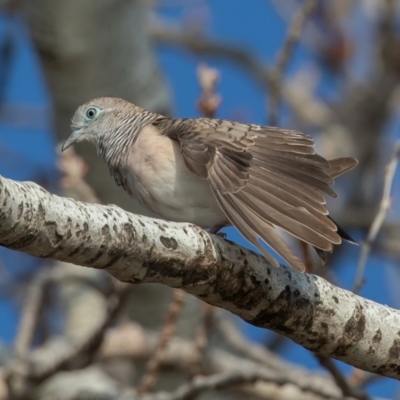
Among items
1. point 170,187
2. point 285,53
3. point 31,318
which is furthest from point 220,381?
point 285,53

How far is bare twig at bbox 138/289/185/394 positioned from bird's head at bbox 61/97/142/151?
0.95 meters

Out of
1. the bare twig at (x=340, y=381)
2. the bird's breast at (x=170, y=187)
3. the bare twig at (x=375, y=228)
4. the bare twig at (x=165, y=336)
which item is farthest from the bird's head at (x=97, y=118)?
the bare twig at (x=340, y=381)

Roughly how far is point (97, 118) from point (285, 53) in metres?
1.07

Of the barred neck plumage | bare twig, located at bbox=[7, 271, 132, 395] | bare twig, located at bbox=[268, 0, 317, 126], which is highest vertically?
bare twig, located at bbox=[268, 0, 317, 126]

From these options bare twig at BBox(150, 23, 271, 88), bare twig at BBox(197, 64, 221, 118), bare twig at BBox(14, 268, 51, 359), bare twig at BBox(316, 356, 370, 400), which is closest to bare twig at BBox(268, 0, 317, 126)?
bare twig at BBox(197, 64, 221, 118)

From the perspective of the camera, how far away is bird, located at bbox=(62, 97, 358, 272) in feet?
11.0

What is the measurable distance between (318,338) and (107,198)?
133 inches

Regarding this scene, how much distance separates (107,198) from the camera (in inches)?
254

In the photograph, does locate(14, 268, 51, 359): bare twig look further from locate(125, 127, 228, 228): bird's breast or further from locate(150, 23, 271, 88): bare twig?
locate(150, 23, 271, 88): bare twig

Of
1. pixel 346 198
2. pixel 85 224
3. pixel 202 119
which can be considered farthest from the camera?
pixel 346 198

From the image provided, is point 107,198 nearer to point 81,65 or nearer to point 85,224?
point 81,65

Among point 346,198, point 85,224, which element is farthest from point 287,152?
point 346,198

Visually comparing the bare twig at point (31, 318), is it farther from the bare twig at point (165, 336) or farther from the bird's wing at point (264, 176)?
the bird's wing at point (264, 176)

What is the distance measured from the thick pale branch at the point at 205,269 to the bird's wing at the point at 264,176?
0.55 feet
